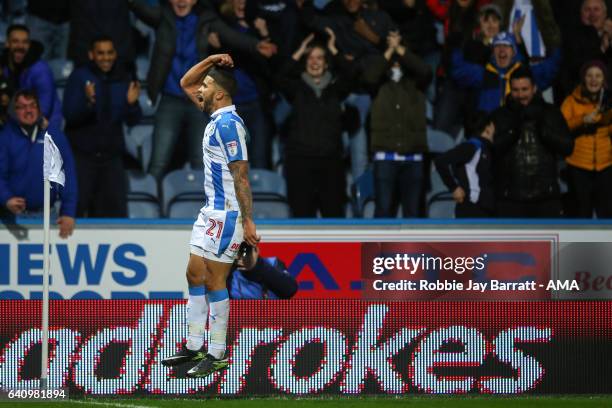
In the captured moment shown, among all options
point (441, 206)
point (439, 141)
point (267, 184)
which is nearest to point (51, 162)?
point (267, 184)

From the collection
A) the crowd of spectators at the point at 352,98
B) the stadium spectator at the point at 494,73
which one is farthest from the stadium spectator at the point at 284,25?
the stadium spectator at the point at 494,73

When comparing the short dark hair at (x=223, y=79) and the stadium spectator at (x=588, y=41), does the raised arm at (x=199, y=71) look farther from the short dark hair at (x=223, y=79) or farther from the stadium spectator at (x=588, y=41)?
the stadium spectator at (x=588, y=41)

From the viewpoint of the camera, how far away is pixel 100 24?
13.2m

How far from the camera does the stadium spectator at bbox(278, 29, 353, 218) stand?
Answer: 41.3 feet

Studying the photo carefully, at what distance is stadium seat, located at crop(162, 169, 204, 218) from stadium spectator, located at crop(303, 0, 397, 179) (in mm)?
1649

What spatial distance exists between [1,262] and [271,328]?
2676 millimetres

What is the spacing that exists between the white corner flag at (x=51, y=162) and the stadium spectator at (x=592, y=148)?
18.3 ft

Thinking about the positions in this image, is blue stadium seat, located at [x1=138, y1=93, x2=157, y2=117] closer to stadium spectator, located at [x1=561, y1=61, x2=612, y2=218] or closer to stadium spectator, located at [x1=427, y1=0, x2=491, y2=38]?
stadium spectator, located at [x1=427, y1=0, x2=491, y2=38]

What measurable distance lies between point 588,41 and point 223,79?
5.96 metres

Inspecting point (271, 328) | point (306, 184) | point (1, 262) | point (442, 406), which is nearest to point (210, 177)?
point (271, 328)

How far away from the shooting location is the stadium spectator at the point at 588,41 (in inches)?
531

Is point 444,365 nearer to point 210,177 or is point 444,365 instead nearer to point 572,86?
point 210,177
